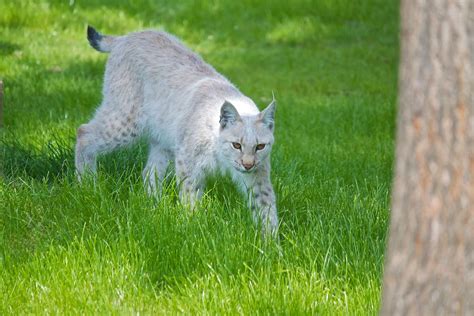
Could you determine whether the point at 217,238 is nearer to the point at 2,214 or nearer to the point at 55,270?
the point at 55,270

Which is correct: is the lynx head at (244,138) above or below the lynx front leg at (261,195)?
above

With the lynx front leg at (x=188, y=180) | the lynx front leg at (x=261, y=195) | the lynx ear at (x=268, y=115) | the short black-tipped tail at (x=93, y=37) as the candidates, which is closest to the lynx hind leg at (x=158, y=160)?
the lynx front leg at (x=188, y=180)

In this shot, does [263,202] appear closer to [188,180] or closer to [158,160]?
[188,180]

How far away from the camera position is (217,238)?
14.3ft

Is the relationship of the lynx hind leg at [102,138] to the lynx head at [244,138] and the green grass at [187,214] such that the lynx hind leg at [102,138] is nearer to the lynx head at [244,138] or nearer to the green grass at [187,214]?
the green grass at [187,214]

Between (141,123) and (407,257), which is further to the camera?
(141,123)

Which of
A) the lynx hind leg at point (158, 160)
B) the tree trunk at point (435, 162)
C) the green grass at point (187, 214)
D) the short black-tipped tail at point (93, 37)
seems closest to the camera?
the tree trunk at point (435, 162)

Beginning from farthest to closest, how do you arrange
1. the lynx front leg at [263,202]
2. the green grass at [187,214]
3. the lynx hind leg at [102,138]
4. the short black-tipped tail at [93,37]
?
the short black-tipped tail at [93,37] < the lynx hind leg at [102,138] < the lynx front leg at [263,202] < the green grass at [187,214]

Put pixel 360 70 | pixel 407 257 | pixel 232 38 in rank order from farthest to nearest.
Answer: pixel 232 38, pixel 360 70, pixel 407 257

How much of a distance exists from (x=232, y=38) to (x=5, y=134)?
6514 mm

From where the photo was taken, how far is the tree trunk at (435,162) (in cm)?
251

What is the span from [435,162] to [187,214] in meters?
2.28

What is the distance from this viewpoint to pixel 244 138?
16.4 ft

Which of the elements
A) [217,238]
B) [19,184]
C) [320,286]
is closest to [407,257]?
[320,286]
